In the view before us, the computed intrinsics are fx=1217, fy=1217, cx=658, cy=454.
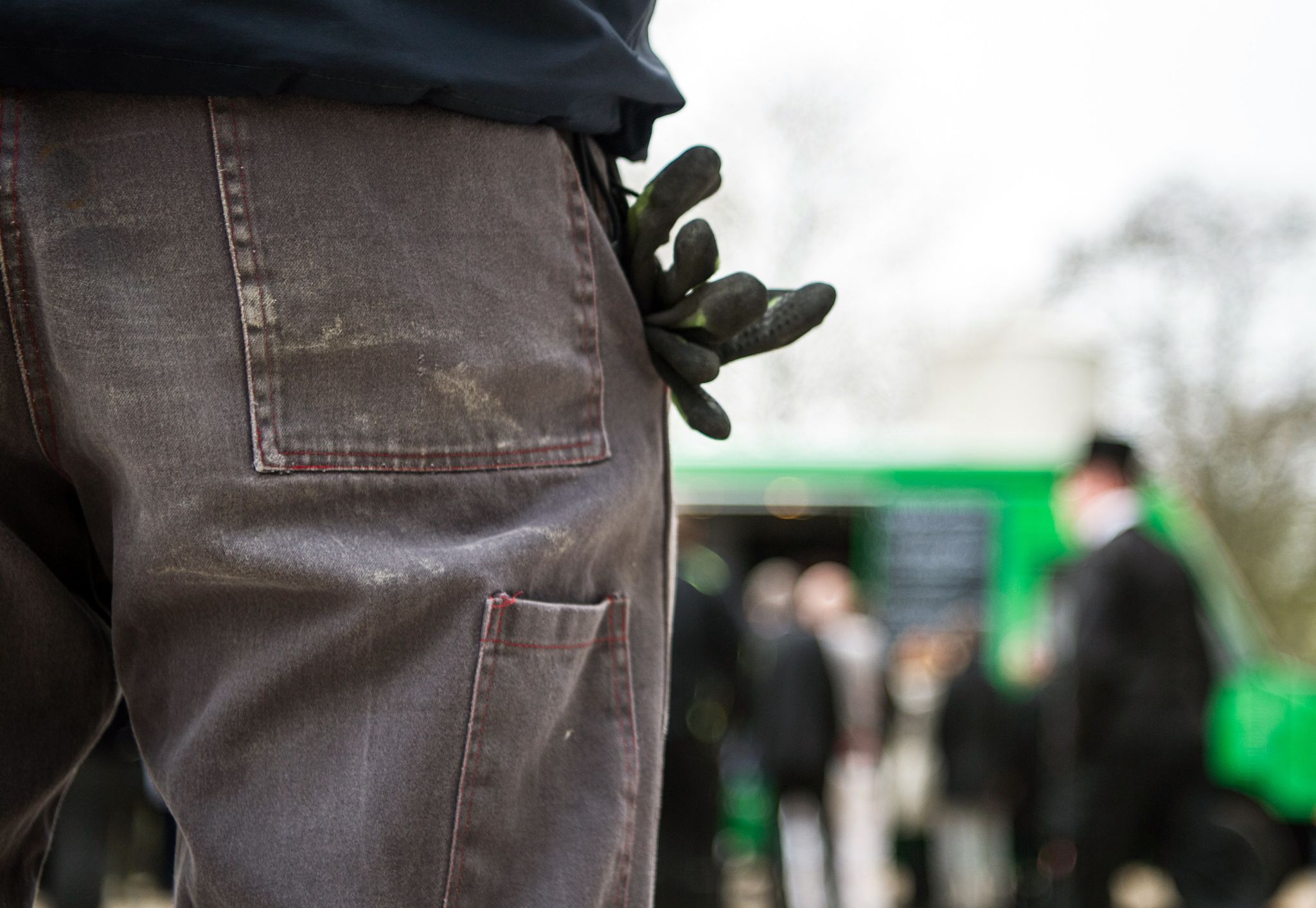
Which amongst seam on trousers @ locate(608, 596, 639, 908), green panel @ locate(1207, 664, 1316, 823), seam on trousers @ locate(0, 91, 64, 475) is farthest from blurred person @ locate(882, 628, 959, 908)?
seam on trousers @ locate(0, 91, 64, 475)

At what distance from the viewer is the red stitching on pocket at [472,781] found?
0.74 metres

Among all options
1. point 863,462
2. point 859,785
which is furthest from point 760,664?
point 863,462

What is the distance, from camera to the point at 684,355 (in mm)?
914

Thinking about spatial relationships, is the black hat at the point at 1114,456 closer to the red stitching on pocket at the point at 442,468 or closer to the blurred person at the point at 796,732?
the blurred person at the point at 796,732

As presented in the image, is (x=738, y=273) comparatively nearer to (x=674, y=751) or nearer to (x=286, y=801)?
(x=286, y=801)

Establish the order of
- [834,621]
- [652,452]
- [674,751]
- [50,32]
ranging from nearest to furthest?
[50,32]
[652,452]
[674,751]
[834,621]

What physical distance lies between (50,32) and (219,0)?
0.32 ft

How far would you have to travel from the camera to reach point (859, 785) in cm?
605

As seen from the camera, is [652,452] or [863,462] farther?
[863,462]

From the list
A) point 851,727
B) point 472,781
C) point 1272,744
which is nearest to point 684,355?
point 472,781

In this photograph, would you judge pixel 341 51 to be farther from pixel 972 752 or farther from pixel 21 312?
pixel 972 752

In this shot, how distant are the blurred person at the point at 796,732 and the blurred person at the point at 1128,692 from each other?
1157 mm

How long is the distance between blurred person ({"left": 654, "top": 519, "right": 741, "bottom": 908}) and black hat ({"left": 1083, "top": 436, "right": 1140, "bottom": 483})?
5.80 ft

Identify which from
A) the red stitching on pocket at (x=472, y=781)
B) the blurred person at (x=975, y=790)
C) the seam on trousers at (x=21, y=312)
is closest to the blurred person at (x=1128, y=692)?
the blurred person at (x=975, y=790)
